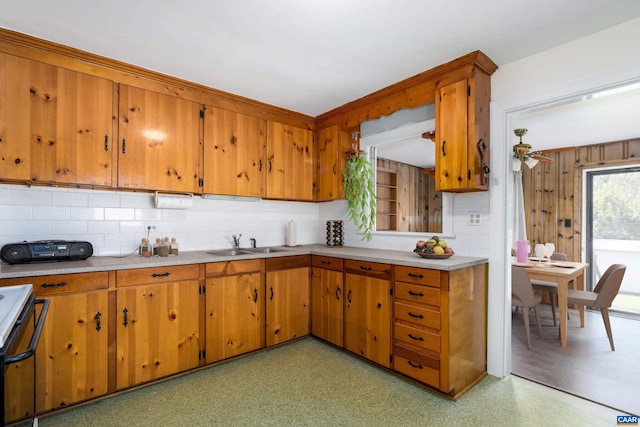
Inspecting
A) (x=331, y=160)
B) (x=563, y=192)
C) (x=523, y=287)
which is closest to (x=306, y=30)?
(x=331, y=160)

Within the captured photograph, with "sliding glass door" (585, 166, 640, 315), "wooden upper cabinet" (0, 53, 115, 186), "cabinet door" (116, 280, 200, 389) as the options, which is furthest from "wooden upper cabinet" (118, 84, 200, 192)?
A: "sliding glass door" (585, 166, 640, 315)

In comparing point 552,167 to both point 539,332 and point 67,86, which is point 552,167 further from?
point 67,86

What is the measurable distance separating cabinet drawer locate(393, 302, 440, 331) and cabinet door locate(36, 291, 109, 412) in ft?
6.79

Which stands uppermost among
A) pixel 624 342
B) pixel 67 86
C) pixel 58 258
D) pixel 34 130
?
pixel 67 86

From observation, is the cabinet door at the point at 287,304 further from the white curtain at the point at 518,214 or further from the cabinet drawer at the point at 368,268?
the white curtain at the point at 518,214

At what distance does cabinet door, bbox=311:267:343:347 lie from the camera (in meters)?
2.94

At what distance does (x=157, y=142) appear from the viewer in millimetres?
2666

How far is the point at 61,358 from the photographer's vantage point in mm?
1998

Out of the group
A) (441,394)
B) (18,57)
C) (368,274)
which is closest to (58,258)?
(18,57)

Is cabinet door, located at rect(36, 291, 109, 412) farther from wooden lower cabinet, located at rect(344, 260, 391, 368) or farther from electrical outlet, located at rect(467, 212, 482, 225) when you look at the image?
electrical outlet, located at rect(467, 212, 482, 225)

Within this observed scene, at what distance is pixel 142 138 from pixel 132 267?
3.51 feet

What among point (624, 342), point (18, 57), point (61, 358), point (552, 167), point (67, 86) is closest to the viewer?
point (61, 358)

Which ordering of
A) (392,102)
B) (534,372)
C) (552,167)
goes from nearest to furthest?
(534,372) → (392,102) → (552,167)

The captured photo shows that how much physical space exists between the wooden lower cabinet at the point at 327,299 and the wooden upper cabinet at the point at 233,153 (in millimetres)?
1001
